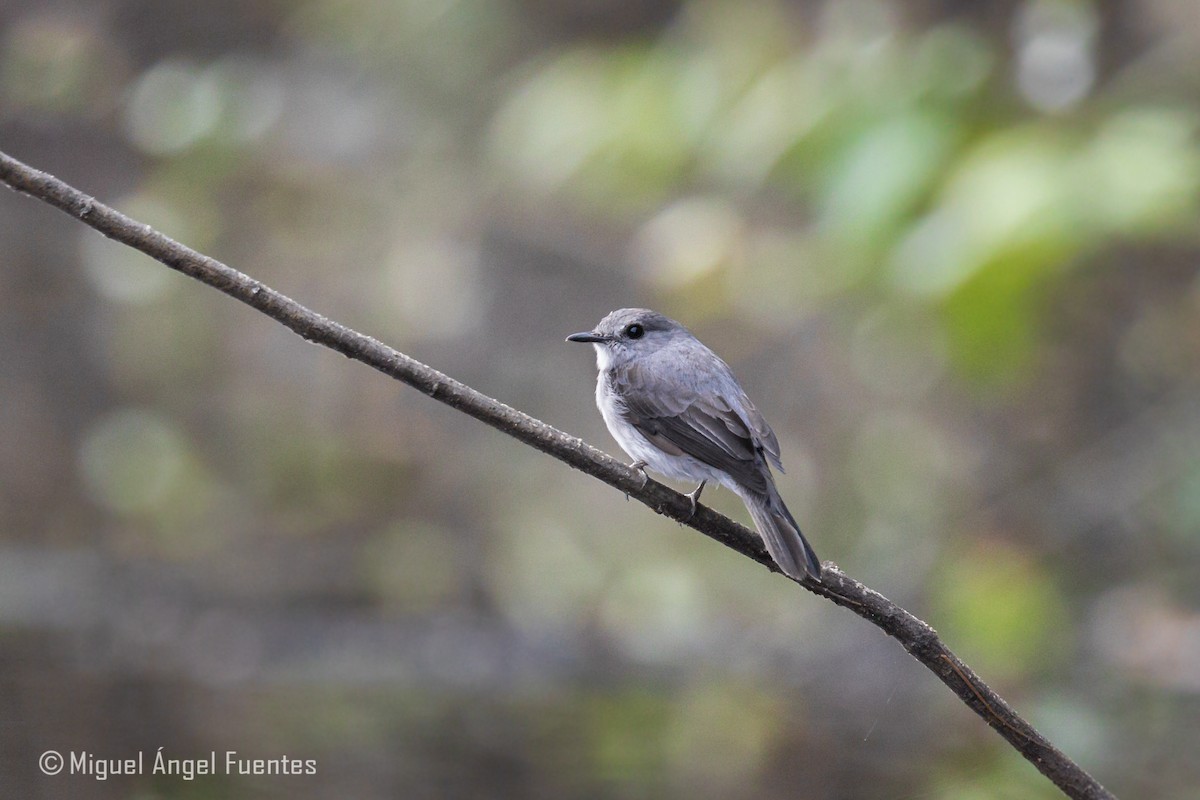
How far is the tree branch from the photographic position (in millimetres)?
1529

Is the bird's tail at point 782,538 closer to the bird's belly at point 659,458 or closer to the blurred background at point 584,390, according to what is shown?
the bird's belly at point 659,458

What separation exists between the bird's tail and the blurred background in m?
0.58

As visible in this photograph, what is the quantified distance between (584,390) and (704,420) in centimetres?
427

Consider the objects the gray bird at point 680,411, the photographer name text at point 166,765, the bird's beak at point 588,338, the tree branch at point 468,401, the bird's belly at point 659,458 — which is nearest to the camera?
the tree branch at point 468,401

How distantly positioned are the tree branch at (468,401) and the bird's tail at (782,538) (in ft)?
0.47

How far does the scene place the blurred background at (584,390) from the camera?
9.55ft

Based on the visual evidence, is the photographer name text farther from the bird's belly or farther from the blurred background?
the bird's belly

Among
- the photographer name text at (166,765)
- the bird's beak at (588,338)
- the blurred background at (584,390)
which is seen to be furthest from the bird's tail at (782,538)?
the photographer name text at (166,765)

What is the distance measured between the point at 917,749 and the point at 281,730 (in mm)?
2484

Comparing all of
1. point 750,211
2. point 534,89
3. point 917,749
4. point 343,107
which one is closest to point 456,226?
point 343,107

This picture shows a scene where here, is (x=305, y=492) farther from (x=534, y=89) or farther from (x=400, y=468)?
(x=534, y=89)

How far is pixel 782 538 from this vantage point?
214 centimetres

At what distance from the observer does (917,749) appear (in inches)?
179

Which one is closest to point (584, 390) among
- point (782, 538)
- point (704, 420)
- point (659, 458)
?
point (659, 458)
